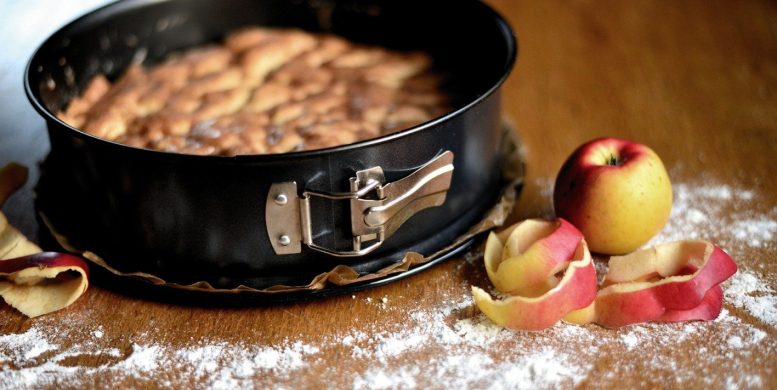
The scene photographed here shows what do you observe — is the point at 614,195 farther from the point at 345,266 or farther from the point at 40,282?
the point at 40,282

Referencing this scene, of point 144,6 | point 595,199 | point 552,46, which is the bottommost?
point 552,46

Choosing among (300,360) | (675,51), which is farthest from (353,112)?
(675,51)

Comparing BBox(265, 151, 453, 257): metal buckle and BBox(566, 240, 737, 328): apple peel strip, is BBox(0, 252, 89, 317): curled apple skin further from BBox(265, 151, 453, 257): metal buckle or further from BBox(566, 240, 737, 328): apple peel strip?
BBox(566, 240, 737, 328): apple peel strip

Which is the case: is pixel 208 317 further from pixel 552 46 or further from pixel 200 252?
pixel 552 46

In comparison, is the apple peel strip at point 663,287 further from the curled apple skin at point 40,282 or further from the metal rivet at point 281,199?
the curled apple skin at point 40,282

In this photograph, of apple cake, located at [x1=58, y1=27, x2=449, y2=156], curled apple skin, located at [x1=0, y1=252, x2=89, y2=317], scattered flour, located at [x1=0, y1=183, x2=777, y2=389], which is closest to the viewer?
scattered flour, located at [x1=0, y1=183, x2=777, y2=389]

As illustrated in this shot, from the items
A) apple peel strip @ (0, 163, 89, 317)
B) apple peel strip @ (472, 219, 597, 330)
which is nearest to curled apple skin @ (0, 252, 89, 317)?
apple peel strip @ (0, 163, 89, 317)

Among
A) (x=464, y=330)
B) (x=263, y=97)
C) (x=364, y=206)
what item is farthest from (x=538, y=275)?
(x=263, y=97)
